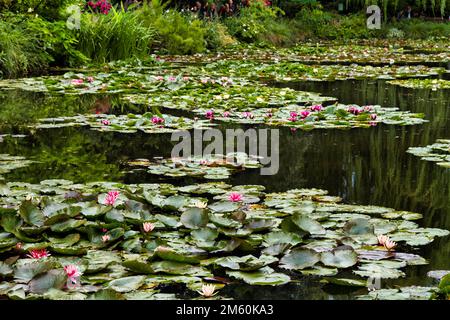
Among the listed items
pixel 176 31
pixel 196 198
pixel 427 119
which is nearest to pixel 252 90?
pixel 427 119

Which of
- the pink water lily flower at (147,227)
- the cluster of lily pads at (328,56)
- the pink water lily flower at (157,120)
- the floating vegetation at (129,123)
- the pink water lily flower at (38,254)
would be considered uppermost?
the cluster of lily pads at (328,56)

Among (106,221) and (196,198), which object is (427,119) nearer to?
(196,198)

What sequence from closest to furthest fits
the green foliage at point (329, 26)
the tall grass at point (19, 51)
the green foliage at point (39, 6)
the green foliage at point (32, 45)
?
1. the tall grass at point (19, 51)
2. the green foliage at point (32, 45)
3. the green foliage at point (39, 6)
4. the green foliage at point (329, 26)

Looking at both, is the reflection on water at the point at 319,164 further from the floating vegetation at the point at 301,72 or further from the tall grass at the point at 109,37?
the tall grass at the point at 109,37

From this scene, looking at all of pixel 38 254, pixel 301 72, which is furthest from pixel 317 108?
pixel 301 72

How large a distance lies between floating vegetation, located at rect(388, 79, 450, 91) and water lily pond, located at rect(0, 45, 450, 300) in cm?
137

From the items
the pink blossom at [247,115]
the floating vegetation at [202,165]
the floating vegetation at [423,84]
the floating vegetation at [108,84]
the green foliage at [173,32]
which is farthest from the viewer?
the green foliage at [173,32]

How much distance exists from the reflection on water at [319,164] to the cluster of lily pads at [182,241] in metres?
0.09

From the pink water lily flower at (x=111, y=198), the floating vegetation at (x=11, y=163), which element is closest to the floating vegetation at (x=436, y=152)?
the pink water lily flower at (x=111, y=198)

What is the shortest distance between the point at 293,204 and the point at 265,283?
0.90m

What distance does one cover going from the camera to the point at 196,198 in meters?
3.03

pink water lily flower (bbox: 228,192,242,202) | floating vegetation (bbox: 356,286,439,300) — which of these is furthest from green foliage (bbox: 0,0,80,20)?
floating vegetation (bbox: 356,286,439,300)

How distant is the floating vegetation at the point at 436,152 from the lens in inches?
153

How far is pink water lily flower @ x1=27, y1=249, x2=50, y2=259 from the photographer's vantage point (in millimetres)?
2254
